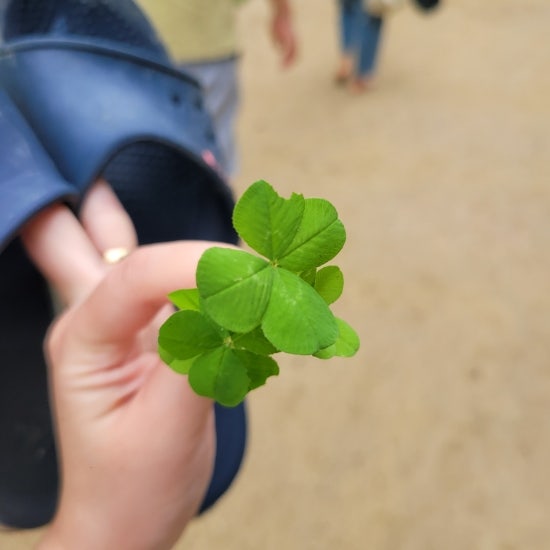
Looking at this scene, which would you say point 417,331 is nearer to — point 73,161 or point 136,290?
point 73,161

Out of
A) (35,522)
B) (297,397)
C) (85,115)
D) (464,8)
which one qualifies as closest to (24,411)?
(35,522)

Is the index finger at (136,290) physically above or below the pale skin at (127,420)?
above

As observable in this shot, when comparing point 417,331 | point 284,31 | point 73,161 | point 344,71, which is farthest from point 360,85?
point 73,161

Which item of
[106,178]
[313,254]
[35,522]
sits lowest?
[35,522]

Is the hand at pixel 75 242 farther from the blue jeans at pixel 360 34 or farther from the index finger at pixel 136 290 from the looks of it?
the blue jeans at pixel 360 34

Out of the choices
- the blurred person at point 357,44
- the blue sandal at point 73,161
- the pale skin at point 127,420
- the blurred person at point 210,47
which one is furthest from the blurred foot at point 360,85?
the pale skin at point 127,420

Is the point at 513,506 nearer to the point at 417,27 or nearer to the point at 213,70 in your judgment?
the point at 213,70

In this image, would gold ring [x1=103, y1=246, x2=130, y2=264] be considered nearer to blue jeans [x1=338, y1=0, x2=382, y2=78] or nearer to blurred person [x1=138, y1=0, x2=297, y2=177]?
blurred person [x1=138, y1=0, x2=297, y2=177]

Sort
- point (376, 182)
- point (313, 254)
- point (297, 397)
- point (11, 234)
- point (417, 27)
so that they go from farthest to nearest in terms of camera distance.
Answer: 1. point (417, 27)
2. point (376, 182)
3. point (297, 397)
4. point (11, 234)
5. point (313, 254)
